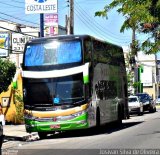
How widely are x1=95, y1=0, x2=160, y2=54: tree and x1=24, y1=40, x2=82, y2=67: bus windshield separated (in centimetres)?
485

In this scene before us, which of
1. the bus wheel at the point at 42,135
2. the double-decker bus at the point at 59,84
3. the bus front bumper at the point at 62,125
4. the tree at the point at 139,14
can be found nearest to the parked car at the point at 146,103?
the bus wheel at the point at 42,135

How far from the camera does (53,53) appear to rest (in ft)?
69.2

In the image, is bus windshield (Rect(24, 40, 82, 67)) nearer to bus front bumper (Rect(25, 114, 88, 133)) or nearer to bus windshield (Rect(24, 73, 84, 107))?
bus windshield (Rect(24, 73, 84, 107))

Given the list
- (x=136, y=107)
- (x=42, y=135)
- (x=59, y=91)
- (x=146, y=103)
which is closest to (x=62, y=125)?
(x=59, y=91)

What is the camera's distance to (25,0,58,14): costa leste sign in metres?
32.9

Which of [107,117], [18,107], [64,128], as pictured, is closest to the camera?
[64,128]

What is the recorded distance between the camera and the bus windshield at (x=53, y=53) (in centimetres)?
2092

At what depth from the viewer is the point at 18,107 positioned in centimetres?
2984

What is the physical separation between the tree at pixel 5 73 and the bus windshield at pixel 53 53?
475cm

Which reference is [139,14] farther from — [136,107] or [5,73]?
[136,107]

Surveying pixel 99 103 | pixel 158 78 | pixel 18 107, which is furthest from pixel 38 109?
pixel 158 78

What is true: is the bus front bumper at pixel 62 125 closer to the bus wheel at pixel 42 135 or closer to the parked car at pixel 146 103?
the bus wheel at pixel 42 135

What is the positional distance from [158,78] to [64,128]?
244 ft

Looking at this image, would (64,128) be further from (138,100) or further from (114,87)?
(138,100)
